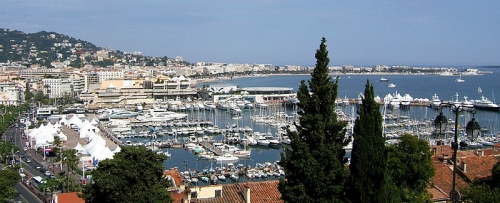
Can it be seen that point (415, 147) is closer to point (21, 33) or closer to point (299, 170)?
point (299, 170)

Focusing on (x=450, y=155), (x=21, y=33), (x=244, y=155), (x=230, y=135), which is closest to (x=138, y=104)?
(x=230, y=135)

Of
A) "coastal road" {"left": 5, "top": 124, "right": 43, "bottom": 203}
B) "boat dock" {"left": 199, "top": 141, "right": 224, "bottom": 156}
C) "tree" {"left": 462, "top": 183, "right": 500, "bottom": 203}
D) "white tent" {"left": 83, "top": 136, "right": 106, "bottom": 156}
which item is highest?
"tree" {"left": 462, "top": 183, "right": 500, "bottom": 203}

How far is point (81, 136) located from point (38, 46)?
113869 mm

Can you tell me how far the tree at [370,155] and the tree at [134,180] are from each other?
3.90 meters

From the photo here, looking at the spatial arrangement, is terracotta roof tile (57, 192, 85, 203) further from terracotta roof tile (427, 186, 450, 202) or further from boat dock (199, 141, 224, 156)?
boat dock (199, 141, 224, 156)

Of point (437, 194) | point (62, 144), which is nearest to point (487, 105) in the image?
point (62, 144)

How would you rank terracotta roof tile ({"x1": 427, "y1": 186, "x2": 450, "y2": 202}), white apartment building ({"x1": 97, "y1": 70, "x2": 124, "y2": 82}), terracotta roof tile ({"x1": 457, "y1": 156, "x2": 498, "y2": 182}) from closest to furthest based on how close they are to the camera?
terracotta roof tile ({"x1": 427, "y1": 186, "x2": 450, "y2": 202}), terracotta roof tile ({"x1": 457, "y1": 156, "x2": 498, "y2": 182}), white apartment building ({"x1": 97, "y1": 70, "x2": 124, "y2": 82})

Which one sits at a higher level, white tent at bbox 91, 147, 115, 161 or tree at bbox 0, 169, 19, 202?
tree at bbox 0, 169, 19, 202

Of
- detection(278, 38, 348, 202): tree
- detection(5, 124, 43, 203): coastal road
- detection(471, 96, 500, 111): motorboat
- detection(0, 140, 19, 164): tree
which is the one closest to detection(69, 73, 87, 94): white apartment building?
detection(5, 124, 43, 203): coastal road

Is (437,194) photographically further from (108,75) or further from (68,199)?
(108,75)

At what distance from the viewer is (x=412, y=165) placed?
959 cm

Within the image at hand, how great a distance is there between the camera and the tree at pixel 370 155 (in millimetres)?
A: 6469

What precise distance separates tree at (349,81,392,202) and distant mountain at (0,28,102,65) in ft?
371

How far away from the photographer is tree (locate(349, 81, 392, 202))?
6469 mm
